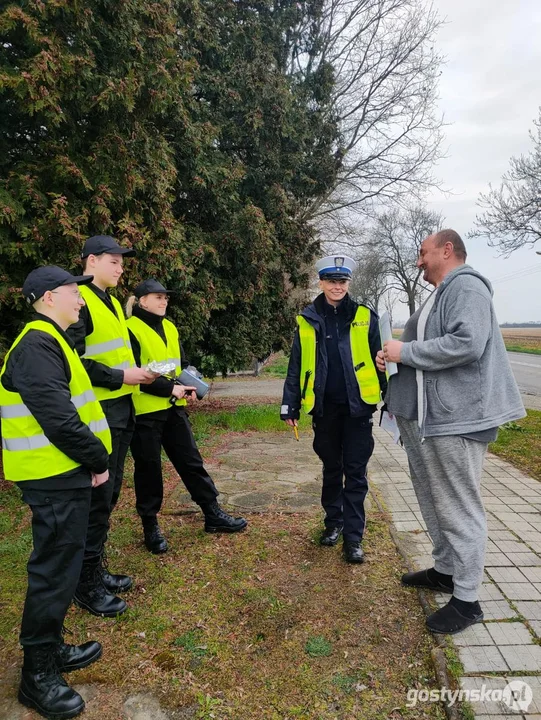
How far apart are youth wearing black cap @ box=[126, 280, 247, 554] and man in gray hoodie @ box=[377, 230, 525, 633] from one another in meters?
1.79

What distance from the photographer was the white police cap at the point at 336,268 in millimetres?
3635

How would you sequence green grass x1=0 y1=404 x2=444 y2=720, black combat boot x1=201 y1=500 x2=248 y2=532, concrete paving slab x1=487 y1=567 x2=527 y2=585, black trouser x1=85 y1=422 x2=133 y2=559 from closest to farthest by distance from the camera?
green grass x1=0 y1=404 x2=444 y2=720 → black trouser x1=85 y1=422 x2=133 y2=559 → concrete paving slab x1=487 y1=567 x2=527 y2=585 → black combat boot x1=201 y1=500 x2=248 y2=532

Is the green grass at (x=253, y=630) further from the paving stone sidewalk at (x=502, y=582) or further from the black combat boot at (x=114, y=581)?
the paving stone sidewalk at (x=502, y=582)

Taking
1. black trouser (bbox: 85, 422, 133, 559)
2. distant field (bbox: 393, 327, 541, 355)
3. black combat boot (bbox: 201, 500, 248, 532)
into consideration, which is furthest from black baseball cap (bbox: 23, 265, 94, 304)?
distant field (bbox: 393, 327, 541, 355)

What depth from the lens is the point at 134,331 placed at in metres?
3.68

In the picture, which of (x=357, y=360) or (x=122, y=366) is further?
(x=357, y=360)

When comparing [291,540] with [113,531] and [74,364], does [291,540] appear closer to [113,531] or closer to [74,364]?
[113,531]

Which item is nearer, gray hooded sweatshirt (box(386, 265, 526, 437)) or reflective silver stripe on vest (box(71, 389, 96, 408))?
reflective silver stripe on vest (box(71, 389, 96, 408))

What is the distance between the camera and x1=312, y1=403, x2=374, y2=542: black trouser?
3709 mm

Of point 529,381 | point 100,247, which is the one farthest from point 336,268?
point 529,381

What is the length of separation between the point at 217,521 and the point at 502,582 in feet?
7.17

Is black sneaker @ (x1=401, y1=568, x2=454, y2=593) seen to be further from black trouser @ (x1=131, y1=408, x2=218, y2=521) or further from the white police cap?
the white police cap

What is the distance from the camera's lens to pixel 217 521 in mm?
4195

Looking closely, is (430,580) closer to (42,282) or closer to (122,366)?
(122,366)
